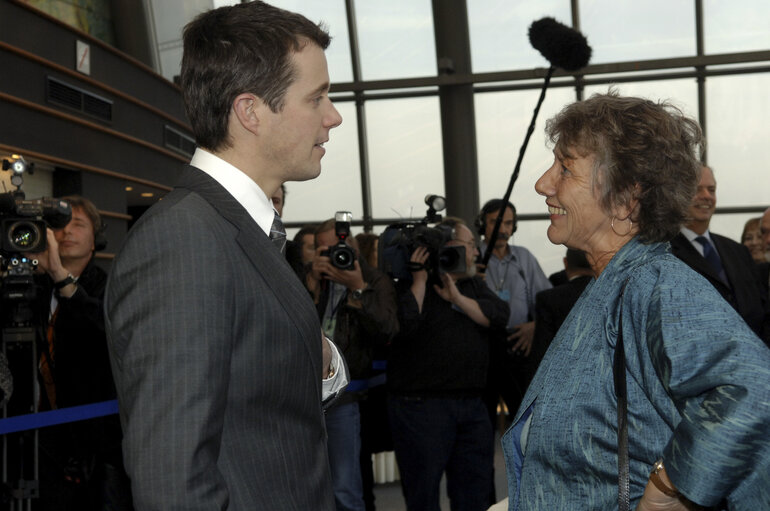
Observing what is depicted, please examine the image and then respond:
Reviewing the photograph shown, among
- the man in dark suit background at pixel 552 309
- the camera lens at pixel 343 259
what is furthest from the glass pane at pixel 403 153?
the man in dark suit background at pixel 552 309

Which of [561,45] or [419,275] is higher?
[561,45]

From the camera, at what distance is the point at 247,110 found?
4.82 feet

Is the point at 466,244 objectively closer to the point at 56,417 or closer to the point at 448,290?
the point at 448,290

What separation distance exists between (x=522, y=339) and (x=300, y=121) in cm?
360

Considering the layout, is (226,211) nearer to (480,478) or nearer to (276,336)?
(276,336)

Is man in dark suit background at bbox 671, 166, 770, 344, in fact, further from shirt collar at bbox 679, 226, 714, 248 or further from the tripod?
the tripod

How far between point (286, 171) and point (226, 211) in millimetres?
169

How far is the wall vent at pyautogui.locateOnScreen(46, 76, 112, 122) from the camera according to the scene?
766 cm

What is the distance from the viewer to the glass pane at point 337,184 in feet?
35.8

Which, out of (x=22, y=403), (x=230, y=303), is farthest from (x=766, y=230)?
(x=230, y=303)

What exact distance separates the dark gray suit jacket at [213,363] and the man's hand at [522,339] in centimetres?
355

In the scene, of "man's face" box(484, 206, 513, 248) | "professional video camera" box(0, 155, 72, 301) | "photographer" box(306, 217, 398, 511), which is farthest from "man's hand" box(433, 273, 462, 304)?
"professional video camera" box(0, 155, 72, 301)

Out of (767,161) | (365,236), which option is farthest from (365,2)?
(365,236)

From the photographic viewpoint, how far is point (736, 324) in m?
1.38
